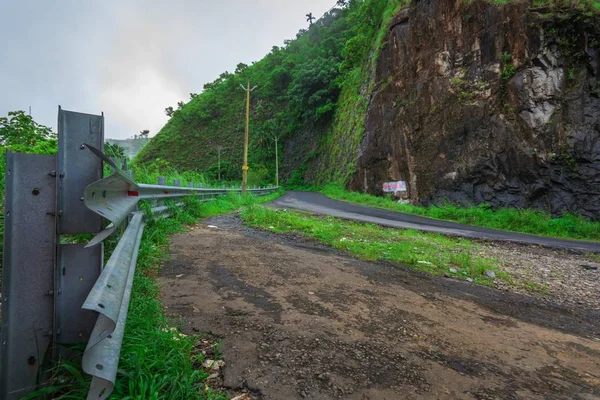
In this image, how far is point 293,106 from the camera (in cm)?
4931

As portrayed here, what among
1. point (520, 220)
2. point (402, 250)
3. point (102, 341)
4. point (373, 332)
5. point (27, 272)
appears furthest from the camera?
point (520, 220)

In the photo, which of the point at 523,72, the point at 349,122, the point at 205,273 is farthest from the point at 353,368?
the point at 349,122

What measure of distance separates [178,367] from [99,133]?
4.36 feet

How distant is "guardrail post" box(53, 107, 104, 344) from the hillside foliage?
90.7 feet

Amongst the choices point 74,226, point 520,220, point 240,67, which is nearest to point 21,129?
point 74,226

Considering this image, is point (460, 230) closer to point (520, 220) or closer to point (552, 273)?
point (552, 273)

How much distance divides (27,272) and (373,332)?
223 centimetres

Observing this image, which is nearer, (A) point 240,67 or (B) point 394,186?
(B) point 394,186

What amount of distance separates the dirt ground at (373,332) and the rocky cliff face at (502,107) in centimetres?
1438

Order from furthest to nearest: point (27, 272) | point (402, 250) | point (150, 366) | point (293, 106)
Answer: point (293, 106) < point (402, 250) < point (150, 366) < point (27, 272)

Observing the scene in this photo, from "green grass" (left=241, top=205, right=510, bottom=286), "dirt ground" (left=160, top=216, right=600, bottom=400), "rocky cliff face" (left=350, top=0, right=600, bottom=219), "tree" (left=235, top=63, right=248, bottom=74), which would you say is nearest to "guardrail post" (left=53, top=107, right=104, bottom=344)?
"dirt ground" (left=160, top=216, right=600, bottom=400)

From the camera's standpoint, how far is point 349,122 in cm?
3241

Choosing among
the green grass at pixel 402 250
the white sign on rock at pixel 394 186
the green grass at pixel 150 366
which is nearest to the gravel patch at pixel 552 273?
the green grass at pixel 402 250

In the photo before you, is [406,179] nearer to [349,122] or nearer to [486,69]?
[486,69]
